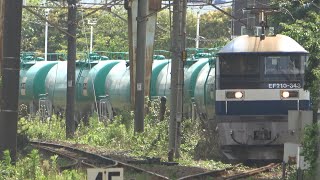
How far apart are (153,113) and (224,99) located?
8.96m

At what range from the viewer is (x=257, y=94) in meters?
19.0

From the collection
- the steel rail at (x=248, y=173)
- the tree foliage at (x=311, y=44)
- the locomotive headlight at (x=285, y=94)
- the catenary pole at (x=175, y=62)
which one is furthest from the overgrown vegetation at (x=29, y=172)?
the locomotive headlight at (x=285, y=94)

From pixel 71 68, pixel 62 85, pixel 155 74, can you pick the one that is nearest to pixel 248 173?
pixel 71 68

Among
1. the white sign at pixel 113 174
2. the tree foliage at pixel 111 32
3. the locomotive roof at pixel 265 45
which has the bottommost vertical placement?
the white sign at pixel 113 174

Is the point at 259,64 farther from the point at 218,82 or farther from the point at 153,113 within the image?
the point at 153,113

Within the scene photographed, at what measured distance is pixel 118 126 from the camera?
26750mm

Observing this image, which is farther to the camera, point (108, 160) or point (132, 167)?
point (108, 160)

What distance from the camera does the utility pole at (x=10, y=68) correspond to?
48.0 ft

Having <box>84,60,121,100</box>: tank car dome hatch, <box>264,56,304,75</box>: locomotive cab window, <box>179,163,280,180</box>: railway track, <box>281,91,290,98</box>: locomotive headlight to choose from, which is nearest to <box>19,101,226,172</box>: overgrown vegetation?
<box>179,163,280,180</box>: railway track

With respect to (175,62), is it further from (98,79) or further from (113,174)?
(98,79)

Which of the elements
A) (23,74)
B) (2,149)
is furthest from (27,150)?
(23,74)

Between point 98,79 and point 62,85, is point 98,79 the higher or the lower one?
the higher one

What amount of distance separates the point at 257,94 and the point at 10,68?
6787mm

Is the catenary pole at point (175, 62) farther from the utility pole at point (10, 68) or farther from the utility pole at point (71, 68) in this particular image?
the utility pole at point (71, 68)
